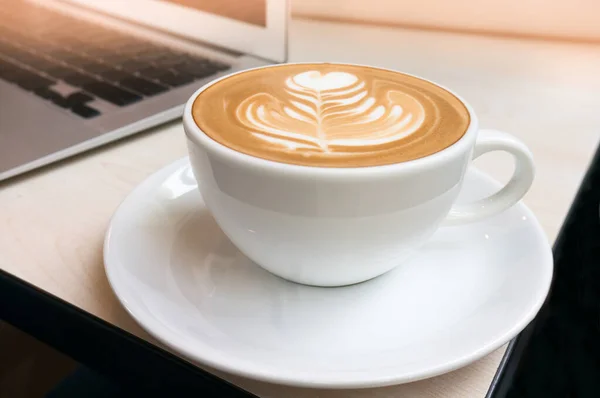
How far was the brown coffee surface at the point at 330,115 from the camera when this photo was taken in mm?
266

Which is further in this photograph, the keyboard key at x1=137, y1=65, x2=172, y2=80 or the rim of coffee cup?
the keyboard key at x1=137, y1=65, x2=172, y2=80

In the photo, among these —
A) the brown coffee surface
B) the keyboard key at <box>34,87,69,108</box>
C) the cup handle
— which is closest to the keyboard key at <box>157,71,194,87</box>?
the keyboard key at <box>34,87,69,108</box>

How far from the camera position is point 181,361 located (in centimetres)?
25

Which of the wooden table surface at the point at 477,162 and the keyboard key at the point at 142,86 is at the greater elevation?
the keyboard key at the point at 142,86

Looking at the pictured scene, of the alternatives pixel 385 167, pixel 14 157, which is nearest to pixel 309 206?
pixel 385 167

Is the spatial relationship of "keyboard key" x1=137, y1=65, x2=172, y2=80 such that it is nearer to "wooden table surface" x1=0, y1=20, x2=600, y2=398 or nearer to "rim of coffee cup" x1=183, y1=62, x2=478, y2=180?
"wooden table surface" x1=0, y1=20, x2=600, y2=398

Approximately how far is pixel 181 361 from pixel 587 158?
443 millimetres

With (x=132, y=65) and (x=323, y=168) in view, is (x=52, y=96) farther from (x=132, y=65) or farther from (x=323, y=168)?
(x=323, y=168)

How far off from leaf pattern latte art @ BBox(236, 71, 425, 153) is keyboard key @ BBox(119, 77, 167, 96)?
0.76ft

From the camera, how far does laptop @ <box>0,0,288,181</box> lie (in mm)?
463

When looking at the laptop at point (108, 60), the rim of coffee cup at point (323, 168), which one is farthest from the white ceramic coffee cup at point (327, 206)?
the laptop at point (108, 60)

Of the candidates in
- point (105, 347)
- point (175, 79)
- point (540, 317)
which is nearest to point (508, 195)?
point (540, 317)

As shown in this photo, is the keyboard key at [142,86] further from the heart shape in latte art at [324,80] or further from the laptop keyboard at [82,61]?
the heart shape in latte art at [324,80]

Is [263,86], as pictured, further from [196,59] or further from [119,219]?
[196,59]
